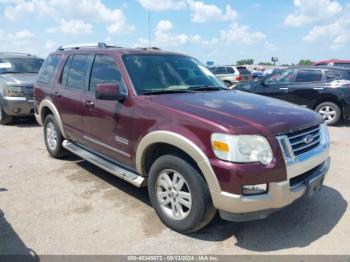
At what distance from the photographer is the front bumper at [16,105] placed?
8906 millimetres

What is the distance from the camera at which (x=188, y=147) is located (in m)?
3.26

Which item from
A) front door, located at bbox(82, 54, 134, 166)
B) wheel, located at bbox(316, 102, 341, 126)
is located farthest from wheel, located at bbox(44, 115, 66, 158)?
wheel, located at bbox(316, 102, 341, 126)

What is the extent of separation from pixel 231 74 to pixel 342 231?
670 inches

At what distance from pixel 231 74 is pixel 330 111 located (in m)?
10.9

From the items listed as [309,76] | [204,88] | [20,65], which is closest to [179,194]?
[204,88]

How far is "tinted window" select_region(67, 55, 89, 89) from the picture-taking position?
506cm

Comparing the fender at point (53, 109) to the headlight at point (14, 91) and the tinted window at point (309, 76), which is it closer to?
the headlight at point (14, 91)

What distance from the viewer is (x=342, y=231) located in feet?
11.9

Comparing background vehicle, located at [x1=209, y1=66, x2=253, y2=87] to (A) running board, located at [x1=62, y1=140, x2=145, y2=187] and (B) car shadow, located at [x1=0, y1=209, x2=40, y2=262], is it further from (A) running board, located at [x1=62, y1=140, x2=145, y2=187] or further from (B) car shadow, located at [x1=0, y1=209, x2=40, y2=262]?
(B) car shadow, located at [x1=0, y1=209, x2=40, y2=262]

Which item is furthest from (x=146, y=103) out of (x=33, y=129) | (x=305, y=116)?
(x=33, y=129)

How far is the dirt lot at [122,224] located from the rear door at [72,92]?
771 mm

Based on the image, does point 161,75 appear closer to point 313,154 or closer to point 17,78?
point 313,154

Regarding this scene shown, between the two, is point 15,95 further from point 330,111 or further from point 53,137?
point 330,111

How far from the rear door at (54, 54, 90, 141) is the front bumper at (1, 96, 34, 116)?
3794 millimetres
